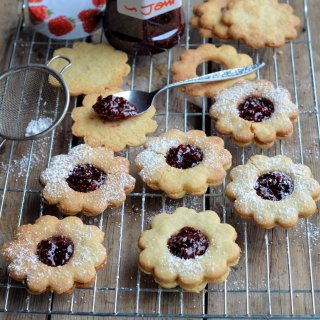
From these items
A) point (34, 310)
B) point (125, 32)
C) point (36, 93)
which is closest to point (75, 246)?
point (34, 310)

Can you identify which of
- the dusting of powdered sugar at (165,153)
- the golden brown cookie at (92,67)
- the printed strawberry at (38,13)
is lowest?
the dusting of powdered sugar at (165,153)

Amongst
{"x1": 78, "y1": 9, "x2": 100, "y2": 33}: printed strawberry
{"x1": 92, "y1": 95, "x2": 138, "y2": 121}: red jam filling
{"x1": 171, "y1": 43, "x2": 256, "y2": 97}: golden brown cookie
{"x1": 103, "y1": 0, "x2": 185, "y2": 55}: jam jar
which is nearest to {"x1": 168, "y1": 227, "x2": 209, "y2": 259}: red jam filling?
{"x1": 92, "y1": 95, "x2": 138, "y2": 121}: red jam filling

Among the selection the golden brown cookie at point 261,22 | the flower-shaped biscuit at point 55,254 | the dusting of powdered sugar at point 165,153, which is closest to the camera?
the flower-shaped biscuit at point 55,254

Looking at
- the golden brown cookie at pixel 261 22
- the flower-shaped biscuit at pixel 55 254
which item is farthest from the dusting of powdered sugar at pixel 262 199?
the golden brown cookie at pixel 261 22

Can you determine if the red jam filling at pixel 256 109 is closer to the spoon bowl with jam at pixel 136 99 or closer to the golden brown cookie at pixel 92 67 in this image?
the spoon bowl with jam at pixel 136 99

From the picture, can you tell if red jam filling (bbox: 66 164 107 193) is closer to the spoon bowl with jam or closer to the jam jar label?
the spoon bowl with jam

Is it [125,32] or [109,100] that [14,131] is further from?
[125,32]

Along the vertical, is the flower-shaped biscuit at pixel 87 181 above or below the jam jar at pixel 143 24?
below
